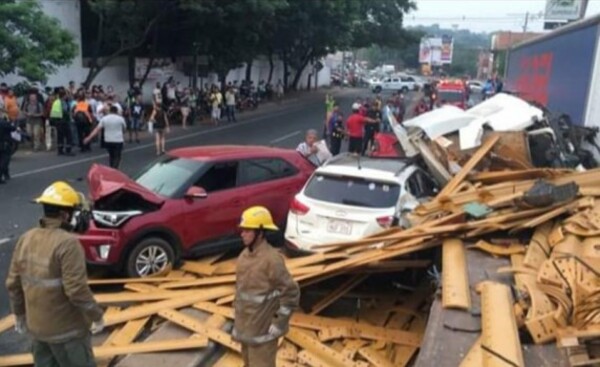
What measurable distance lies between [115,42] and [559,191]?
23.9 m

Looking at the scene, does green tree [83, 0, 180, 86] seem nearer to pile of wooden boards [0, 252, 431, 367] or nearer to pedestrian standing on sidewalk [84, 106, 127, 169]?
pedestrian standing on sidewalk [84, 106, 127, 169]

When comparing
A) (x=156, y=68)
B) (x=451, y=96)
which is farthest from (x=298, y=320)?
(x=156, y=68)

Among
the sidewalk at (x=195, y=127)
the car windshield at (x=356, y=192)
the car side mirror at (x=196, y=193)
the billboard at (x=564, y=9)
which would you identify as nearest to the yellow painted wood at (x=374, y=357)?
the car windshield at (x=356, y=192)

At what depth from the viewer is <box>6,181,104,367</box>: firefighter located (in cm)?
461

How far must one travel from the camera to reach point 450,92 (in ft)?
102

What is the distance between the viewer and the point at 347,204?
26.8 feet

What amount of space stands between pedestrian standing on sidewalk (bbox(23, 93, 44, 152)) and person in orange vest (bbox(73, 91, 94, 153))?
1078 millimetres

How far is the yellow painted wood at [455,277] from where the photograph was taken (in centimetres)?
559

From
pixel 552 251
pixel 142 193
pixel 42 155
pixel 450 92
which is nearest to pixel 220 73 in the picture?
pixel 450 92

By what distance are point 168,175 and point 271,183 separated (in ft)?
4.84

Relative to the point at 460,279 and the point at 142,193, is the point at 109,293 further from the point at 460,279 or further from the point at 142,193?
the point at 460,279

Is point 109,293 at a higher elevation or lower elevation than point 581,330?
lower

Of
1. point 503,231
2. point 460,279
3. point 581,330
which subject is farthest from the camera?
point 503,231

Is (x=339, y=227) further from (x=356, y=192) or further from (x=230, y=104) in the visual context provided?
(x=230, y=104)
